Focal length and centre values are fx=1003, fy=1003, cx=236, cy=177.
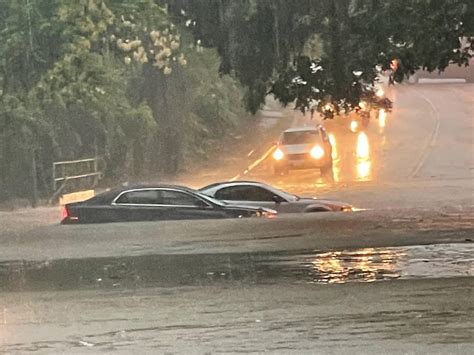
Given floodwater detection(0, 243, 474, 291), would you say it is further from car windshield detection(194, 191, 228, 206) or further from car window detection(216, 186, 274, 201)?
car window detection(216, 186, 274, 201)

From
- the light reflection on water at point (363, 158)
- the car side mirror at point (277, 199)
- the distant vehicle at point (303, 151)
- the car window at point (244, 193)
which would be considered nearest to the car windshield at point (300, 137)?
the distant vehicle at point (303, 151)

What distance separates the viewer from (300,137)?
3372 cm

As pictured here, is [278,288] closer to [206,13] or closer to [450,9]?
[450,9]

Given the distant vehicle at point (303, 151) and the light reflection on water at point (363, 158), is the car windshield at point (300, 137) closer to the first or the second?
the distant vehicle at point (303, 151)

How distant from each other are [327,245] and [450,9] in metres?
3.11

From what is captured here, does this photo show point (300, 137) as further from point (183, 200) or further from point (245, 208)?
point (183, 200)

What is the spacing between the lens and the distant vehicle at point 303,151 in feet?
110

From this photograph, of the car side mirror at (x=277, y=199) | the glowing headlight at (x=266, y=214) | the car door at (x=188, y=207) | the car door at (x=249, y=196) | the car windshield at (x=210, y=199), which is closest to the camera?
the glowing headlight at (x=266, y=214)

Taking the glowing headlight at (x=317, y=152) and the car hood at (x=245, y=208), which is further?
the glowing headlight at (x=317, y=152)

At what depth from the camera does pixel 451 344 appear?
630 centimetres

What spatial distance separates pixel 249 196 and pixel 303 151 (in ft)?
46.6

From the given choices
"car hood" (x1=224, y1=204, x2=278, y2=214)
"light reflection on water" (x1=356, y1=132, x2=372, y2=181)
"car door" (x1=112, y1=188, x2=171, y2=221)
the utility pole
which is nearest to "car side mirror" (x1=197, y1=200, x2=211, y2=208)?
"car hood" (x1=224, y1=204, x2=278, y2=214)

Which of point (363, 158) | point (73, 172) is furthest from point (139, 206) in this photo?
point (363, 158)

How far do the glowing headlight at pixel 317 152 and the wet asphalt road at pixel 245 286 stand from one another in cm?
1629
